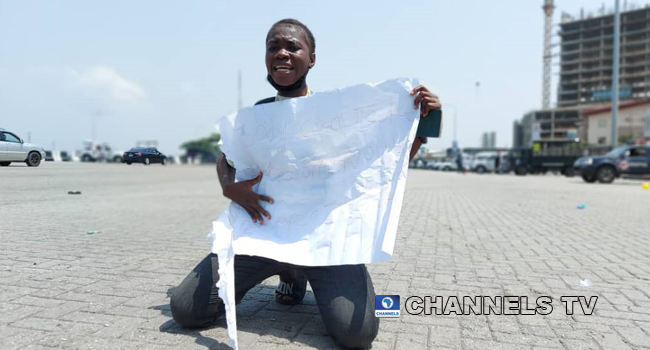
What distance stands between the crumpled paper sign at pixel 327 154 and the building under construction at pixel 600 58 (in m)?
117

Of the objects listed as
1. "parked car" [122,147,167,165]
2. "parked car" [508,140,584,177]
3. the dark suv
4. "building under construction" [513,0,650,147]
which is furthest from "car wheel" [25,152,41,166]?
"building under construction" [513,0,650,147]

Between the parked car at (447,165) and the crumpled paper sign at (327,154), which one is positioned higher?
the crumpled paper sign at (327,154)

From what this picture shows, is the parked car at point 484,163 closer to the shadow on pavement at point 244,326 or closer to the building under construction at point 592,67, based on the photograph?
the shadow on pavement at point 244,326

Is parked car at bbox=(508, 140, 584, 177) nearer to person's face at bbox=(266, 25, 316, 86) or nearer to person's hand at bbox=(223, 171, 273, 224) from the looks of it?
person's face at bbox=(266, 25, 316, 86)

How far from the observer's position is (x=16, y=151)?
273cm

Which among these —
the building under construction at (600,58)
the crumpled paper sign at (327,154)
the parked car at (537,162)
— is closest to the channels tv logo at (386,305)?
the crumpled paper sign at (327,154)

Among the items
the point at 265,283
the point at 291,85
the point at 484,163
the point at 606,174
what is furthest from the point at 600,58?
the point at 291,85

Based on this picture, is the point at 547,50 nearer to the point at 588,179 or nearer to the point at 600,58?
the point at 600,58

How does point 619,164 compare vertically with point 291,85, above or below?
below

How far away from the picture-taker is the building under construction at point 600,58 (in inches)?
4070

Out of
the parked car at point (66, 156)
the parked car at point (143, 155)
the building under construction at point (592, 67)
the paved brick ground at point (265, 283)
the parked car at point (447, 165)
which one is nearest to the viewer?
the paved brick ground at point (265, 283)

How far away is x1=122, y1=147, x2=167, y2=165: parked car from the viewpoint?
111 inches

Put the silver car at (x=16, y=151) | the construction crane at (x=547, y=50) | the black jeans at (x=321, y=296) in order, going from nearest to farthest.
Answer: the black jeans at (x=321, y=296), the silver car at (x=16, y=151), the construction crane at (x=547, y=50)

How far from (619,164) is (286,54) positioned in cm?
2165
